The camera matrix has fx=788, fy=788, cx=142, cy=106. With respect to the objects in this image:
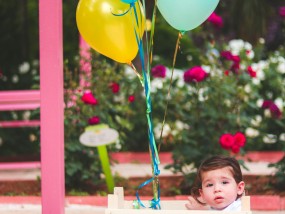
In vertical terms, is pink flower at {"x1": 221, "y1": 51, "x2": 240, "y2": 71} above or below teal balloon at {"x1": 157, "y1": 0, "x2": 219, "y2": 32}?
above

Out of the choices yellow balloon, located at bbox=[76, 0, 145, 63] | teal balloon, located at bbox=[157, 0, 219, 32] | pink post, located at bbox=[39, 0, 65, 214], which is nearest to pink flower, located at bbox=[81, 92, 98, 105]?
pink post, located at bbox=[39, 0, 65, 214]

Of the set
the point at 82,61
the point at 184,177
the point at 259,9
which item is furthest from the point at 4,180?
the point at 259,9

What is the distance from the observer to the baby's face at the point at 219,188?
3.90 meters

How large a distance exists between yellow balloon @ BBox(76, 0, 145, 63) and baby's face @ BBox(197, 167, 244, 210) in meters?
0.82

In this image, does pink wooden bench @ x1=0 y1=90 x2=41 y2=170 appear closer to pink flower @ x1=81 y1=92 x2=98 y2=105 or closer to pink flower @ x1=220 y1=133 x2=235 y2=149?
pink flower @ x1=81 y1=92 x2=98 y2=105

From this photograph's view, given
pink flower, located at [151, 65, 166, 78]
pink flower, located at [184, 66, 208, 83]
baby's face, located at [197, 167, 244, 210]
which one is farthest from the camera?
pink flower, located at [151, 65, 166, 78]

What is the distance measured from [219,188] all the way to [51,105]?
123 centimetres

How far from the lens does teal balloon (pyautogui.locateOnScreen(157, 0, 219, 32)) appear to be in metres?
4.05

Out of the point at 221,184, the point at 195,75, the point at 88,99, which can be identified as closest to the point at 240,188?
the point at 221,184

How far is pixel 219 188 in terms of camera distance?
3.90m

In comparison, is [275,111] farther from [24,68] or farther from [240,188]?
[24,68]

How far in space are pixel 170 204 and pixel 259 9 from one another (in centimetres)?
650

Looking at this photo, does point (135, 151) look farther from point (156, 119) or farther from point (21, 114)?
point (21, 114)

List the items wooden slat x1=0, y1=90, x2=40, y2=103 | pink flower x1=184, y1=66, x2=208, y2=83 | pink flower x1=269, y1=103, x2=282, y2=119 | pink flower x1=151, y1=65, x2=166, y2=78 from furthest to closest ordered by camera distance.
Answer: wooden slat x1=0, y1=90, x2=40, y2=103, pink flower x1=151, y1=65, x2=166, y2=78, pink flower x1=269, y1=103, x2=282, y2=119, pink flower x1=184, y1=66, x2=208, y2=83
